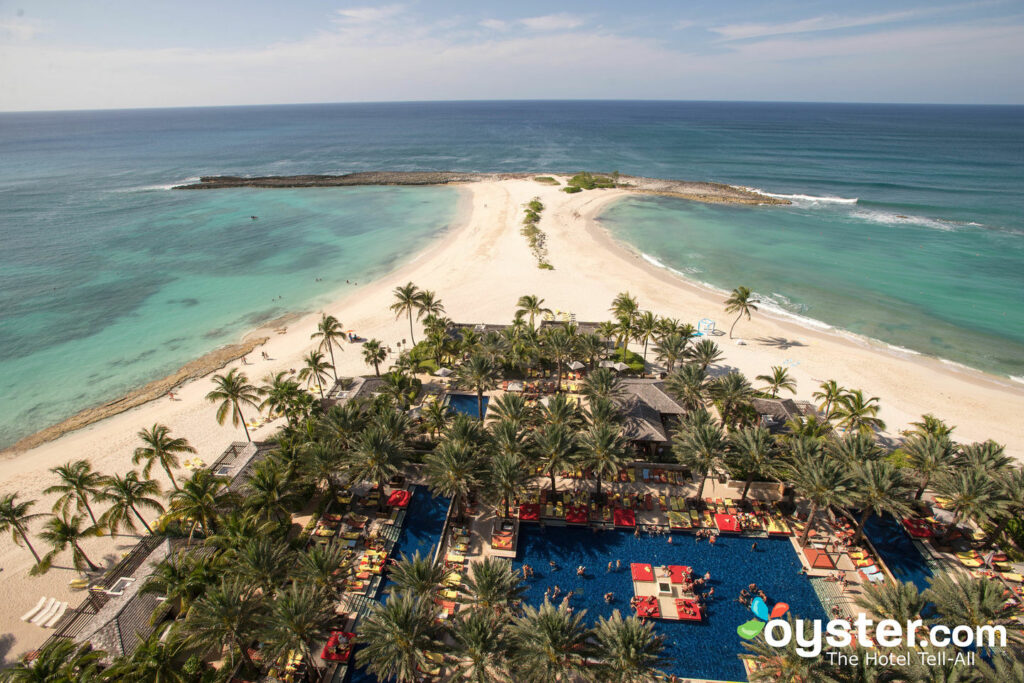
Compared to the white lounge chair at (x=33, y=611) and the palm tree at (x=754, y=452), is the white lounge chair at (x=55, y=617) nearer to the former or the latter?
the white lounge chair at (x=33, y=611)

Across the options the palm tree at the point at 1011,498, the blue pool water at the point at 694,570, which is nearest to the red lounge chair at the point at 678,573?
the blue pool water at the point at 694,570

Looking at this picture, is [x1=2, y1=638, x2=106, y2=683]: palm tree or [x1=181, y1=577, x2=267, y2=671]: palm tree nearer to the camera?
[x1=2, y1=638, x2=106, y2=683]: palm tree

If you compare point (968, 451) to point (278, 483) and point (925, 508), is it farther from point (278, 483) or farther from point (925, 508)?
point (278, 483)

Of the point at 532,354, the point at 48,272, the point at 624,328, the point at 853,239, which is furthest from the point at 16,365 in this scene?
the point at 853,239

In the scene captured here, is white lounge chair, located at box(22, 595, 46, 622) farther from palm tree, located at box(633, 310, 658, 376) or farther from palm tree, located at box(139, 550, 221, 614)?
palm tree, located at box(633, 310, 658, 376)

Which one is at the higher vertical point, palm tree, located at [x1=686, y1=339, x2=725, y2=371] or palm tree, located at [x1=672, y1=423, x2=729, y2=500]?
palm tree, located at [x1=686, y1=339, x2=725, y2=371]

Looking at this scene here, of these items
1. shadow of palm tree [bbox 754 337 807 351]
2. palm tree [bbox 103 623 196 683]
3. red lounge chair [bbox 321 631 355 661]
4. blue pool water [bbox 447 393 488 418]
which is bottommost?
red lounge chair [bbox 321 631 355 661]

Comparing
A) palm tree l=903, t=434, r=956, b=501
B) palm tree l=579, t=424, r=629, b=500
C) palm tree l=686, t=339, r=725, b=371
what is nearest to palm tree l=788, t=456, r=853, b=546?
palm tree l=903, t=434, r=956, b=501
